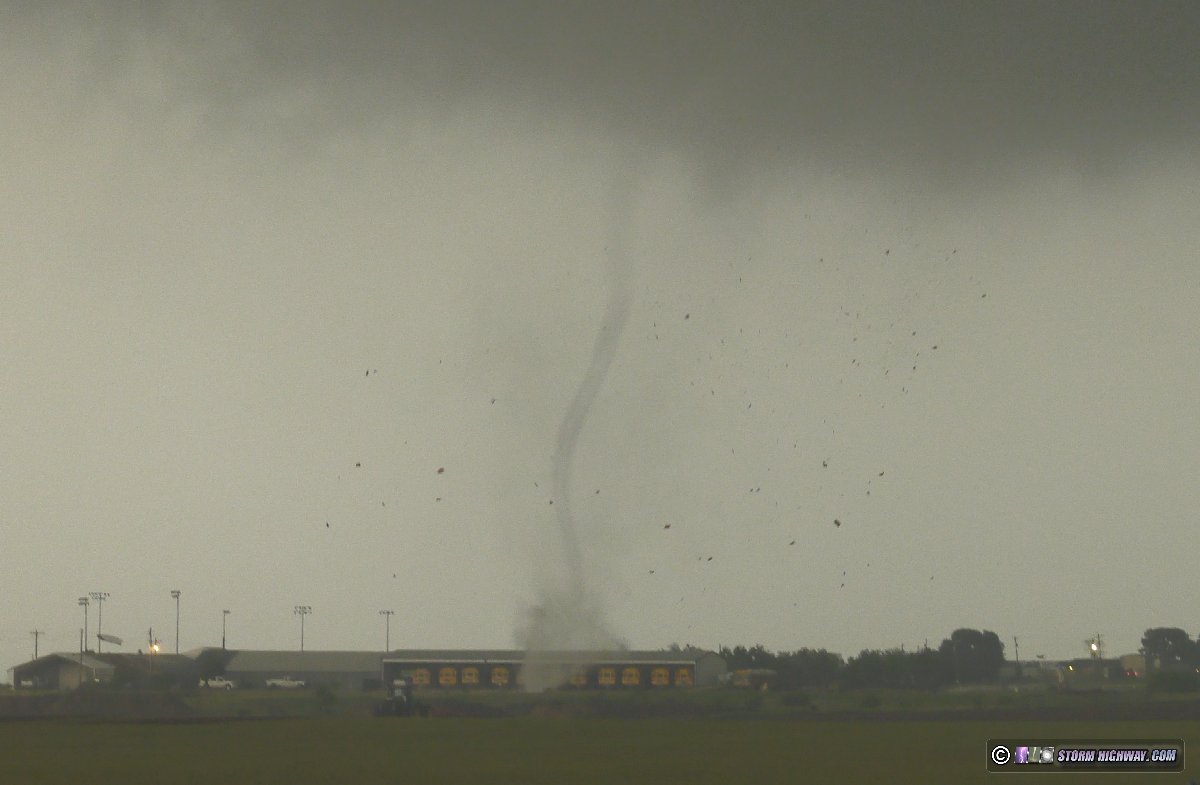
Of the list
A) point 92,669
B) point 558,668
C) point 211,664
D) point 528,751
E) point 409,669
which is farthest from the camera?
point 211,664

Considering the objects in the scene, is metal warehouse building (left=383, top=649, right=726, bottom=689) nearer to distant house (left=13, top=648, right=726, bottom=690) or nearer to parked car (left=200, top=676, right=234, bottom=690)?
distant house (left=13, top=648, right=726, bottom=690)

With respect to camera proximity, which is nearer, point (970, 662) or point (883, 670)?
point (883, 670)

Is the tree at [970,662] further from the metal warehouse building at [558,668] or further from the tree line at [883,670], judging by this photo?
the metal warehouse building at [558,668]

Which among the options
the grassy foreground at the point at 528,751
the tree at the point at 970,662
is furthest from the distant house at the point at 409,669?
the grassy foreground at the point at 528,751

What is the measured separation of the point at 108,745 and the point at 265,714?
95.4ft

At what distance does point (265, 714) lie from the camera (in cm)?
8400

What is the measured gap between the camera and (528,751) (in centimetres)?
4950

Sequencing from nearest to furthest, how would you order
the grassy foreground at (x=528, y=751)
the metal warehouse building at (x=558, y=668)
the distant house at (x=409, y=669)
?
the grassy foreground at (x=528, y=751) < the metal warehouse building at (x=558, y=668) < the distant house at (x=409, y=669)

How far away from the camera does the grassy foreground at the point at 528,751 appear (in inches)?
1534

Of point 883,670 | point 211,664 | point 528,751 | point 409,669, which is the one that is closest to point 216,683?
point 211,664

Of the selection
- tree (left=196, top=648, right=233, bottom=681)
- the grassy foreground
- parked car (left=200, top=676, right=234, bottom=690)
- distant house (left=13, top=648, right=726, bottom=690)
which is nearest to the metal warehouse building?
distant house (left=13, top=648, right=726, bottom=690)

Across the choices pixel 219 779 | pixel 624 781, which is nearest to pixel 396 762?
pixel 219 779

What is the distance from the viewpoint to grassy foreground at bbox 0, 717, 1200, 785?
1534 inches

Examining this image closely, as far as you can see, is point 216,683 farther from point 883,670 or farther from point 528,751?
point 528,751
